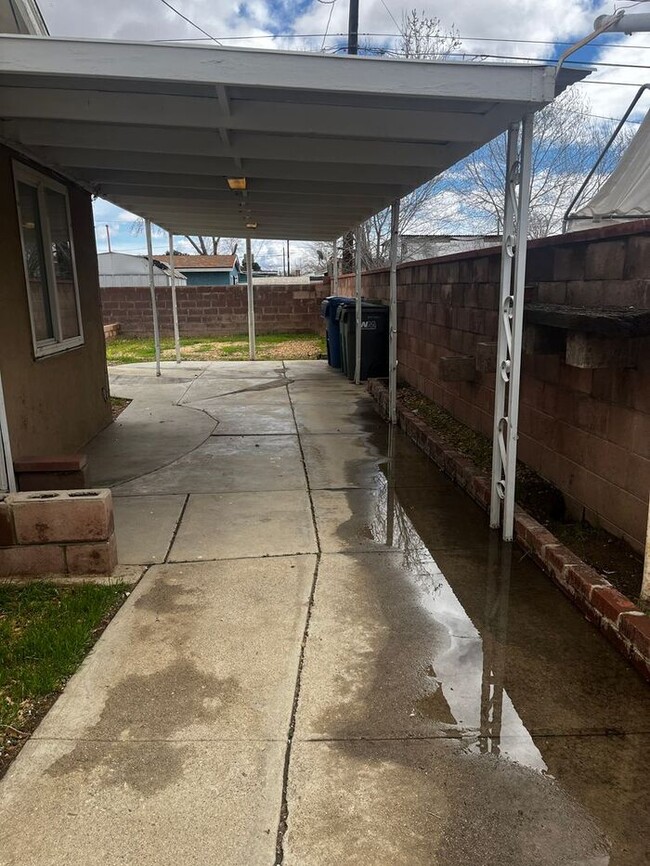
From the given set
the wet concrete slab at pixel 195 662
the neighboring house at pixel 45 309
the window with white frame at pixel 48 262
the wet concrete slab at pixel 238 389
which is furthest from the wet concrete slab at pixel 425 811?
the wet concrete slab at pixel 238 389

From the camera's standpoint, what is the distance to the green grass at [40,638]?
8.47ft

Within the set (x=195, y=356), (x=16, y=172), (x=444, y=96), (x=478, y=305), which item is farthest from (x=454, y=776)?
(x=195, y=356)

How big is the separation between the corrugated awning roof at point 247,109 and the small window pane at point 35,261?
37 centimetres

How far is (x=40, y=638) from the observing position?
302 centimetres

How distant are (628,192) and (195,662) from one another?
5.79m

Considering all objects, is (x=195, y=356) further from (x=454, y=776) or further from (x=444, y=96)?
(x=454, y=776)

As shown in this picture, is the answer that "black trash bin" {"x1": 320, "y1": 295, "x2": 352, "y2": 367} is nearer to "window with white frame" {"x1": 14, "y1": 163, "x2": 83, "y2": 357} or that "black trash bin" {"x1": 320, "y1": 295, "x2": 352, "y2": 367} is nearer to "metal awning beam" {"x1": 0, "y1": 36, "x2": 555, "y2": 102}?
"window with white frame" {"x1": 14, "y1": 163, "x2": 83, "y2": 357}

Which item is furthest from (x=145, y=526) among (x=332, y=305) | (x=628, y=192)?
(x=332, y=305)

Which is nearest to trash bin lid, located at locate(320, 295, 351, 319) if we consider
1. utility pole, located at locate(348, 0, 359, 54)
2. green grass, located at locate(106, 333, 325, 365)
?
green grass, located at locate(106, 333, 325, 365)

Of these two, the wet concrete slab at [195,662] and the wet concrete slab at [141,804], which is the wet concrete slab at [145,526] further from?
the wet concrete slab at [141,804]

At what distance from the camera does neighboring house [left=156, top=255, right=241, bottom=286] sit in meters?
40.5

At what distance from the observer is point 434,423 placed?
22.9 feet

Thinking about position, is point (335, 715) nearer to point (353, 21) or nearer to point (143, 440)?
point (143, 440)

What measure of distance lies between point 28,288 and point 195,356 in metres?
9.57
